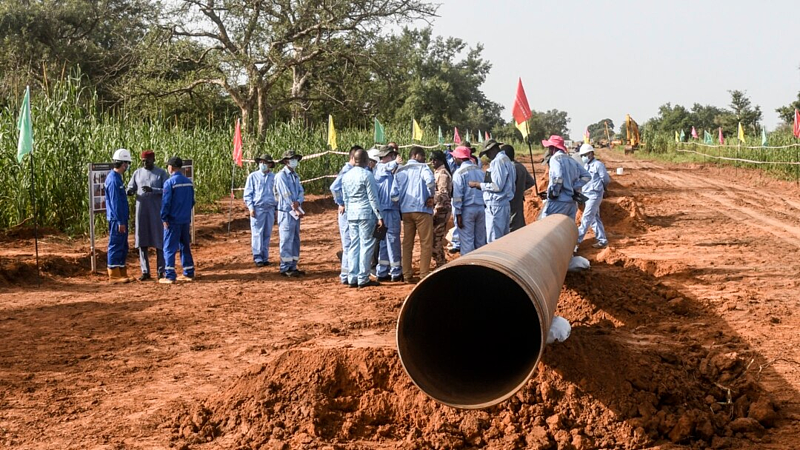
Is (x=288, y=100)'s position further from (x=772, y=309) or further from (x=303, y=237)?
(x=772, y=309)

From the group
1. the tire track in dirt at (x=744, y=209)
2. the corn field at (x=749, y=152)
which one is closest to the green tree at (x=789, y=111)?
the corn field at (x=749, y=152)

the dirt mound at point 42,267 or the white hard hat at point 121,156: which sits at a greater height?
the white hard hat at point 121,156

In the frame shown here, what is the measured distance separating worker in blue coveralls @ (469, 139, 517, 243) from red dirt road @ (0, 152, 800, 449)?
5.40ft

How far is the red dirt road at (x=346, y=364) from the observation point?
502 centimetres

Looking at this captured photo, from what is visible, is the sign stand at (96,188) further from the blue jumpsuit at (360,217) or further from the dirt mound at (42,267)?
the blue jumpsuit at (360,217)

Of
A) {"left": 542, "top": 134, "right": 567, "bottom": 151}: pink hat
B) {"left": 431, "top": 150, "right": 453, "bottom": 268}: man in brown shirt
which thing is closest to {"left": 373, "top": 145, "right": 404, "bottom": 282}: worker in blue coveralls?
{"left": 431, "top": 150, "right": 453, "bottom": 268}: man in brown shirt

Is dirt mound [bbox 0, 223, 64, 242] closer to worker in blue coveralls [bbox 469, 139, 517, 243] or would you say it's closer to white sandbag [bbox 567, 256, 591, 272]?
worker in blue coveralls [bbox 469, 139, 517, 243]

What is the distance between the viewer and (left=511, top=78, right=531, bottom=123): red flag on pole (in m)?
11.9

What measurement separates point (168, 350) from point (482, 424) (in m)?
3.32

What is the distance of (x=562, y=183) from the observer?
34.4ft

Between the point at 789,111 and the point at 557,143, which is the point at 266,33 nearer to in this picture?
the point at 557,143

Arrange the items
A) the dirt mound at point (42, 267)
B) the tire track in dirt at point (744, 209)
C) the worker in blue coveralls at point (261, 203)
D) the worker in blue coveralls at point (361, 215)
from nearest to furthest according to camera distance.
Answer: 1. the worker in blue coveralls at point (361, 215)
2. the dirt mound at point (42, 267)
3. the worker in blue coveralls at point (261, 203)
4. the tire track in dirt at point (744, 209)

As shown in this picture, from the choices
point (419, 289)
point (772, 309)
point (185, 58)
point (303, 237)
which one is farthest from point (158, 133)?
point (419, 289)

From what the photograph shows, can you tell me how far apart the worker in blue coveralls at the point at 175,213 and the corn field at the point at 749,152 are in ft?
74.4
